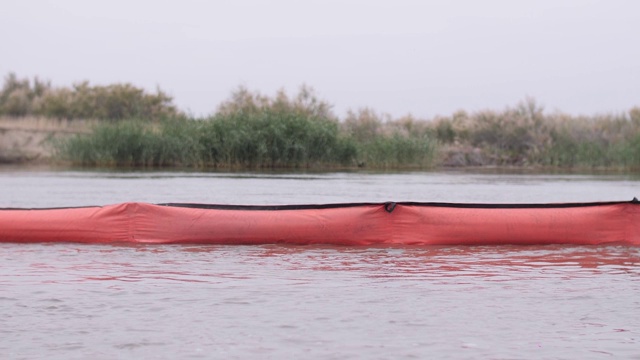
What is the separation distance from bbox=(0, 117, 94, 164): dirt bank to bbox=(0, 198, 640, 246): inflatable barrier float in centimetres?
3658

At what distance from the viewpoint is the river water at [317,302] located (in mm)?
5910

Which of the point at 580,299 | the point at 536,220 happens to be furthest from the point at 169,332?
the point at 536,220

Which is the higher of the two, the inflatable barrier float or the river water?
the inflatable barrier float

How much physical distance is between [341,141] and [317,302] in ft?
113

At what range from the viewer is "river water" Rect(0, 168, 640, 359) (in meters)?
5.91

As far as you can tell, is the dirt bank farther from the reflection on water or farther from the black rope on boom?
the reflection on water

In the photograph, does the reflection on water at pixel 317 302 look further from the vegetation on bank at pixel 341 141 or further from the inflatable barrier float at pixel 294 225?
the vegetation on bank at pixel 341 141

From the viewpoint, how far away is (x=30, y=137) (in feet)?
168

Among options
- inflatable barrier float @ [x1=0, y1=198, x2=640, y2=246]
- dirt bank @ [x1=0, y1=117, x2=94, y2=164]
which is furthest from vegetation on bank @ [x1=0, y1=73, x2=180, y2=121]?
inflatable barrier float @ [x1=0, y1=198, x2=640, y2=246]

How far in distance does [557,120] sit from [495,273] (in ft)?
151

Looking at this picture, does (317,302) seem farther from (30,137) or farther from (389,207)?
(30,137)

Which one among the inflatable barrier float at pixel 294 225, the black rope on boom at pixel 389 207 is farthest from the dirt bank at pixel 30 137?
the black rope on boom at pixel 389 207

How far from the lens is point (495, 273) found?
29.5 feet

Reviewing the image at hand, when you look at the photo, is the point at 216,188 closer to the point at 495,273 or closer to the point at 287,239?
the point at 287,239
